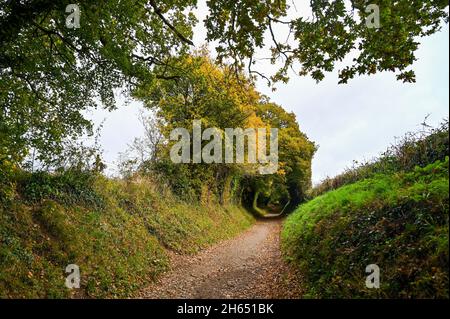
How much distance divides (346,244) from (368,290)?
5.25 feet

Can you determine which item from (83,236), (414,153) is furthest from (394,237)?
(83,236)

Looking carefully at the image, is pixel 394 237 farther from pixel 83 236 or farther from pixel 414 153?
pixel 83 236

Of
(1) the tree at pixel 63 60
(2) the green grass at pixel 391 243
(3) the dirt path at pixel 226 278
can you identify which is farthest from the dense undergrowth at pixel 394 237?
(1) the tree at pixel 63 60

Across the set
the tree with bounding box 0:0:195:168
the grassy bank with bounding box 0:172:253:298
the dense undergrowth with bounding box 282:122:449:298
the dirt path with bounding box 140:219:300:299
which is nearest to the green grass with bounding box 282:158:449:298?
the dense undergrowth with bounding box 282:122:449:298

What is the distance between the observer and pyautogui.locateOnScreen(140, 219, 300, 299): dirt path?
7.31 metres

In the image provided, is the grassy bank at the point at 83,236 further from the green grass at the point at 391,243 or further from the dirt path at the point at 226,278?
the green grass at the point at 391,243

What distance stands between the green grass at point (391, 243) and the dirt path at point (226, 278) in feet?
3.15

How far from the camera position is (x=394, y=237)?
5172 millimetres

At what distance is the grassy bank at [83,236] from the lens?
6207mm

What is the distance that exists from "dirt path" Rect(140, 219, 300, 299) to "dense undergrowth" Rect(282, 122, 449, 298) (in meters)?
0.85

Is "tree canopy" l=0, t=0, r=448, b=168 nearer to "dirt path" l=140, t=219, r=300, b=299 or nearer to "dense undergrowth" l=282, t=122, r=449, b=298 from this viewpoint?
"dense undergrowth" l=282, t=122, r=449, b=298

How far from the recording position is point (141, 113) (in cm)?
1795
